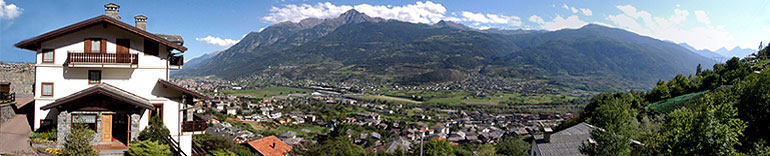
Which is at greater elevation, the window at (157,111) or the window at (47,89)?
the window at (47,89)

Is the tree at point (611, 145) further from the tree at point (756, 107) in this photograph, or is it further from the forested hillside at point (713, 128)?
the tree at point (756, 107)

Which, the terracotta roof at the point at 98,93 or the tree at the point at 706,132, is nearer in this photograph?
the tree at the point at 706,132

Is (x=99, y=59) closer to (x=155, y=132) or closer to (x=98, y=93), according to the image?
(x=98, y=93)

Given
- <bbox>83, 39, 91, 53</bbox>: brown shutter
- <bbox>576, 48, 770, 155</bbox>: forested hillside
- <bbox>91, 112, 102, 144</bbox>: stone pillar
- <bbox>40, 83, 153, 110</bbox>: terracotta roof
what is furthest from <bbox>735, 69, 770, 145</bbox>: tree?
<bbox>83, 39, 91, 53</bbox>: brown shutter

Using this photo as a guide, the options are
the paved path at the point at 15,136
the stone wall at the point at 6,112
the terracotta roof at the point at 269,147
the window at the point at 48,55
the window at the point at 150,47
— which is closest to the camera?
the paved path at the point at 15,136

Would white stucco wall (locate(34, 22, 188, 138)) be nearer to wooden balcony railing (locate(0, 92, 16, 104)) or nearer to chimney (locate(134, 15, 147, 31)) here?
chimney (locate(134, 15, 147, 31))

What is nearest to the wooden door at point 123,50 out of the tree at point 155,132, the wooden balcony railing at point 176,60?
the wooden balcony railing at point 176,60
